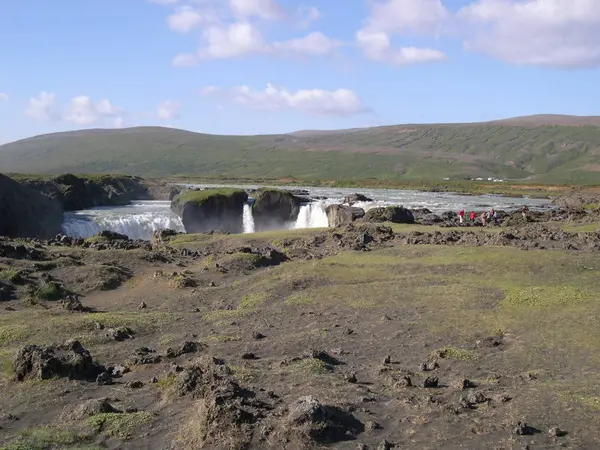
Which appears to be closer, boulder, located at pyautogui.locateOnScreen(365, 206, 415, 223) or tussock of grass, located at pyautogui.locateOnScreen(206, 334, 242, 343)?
tussock of grass, located at pyautogui.locateOnScreen(206, 334, 242, 343)

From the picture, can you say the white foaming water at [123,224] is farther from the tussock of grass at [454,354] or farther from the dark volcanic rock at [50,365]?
the tussock of grass at [454,354]

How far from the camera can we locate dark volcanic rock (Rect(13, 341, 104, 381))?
15125mm

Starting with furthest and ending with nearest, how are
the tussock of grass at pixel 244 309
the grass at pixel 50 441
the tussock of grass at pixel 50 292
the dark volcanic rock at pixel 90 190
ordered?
1. the dark volcanic rock at pixel 90 190
2. the tussock of grass at pixel 50 292
3. the tussock of grass at pixel 244 309
4. the grass at pixel 50 441

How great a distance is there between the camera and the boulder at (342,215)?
61.1 m

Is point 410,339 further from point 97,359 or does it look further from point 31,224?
point 31,224

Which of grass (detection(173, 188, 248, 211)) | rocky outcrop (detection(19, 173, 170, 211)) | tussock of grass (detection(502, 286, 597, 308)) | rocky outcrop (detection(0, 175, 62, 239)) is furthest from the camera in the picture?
rocky outcrop (detection(19, 173, 170, 211))

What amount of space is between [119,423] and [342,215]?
50.7 meters

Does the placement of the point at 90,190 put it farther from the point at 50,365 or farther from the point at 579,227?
the point at 50,365

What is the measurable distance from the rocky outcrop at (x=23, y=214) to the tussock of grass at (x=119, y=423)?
49.5m

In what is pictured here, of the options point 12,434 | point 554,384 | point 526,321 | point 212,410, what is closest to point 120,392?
point 12,434

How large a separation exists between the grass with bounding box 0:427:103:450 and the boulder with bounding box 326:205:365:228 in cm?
4889

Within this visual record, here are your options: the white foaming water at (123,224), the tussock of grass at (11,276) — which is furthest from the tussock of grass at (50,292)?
the white foaming water at (123,224)

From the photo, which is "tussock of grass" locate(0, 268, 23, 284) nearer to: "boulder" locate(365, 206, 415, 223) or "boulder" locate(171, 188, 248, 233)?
"boulder" locate(365, 206, 415, 223)

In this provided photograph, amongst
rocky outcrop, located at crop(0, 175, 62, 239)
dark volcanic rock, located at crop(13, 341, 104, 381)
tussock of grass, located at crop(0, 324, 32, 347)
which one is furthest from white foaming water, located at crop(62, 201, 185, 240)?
dark volcanic rock, located at crop(13, 341, 104, 381)
